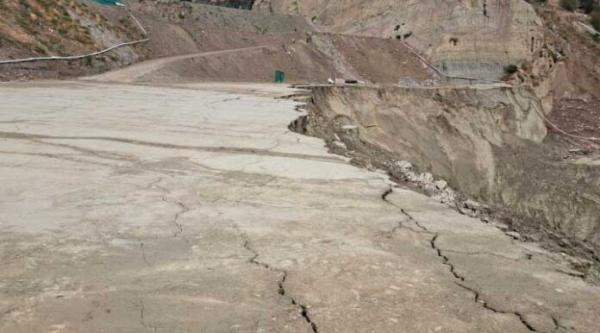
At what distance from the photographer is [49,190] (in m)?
6.14

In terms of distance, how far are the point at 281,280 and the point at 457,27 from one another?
1701 inches

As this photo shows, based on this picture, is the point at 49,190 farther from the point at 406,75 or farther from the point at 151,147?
the point at 406,75

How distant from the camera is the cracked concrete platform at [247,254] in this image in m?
3.54

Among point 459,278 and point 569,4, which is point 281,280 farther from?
point 569,4

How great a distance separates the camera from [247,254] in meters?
4.54

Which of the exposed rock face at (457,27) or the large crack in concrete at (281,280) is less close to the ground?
the exposed rock face at (457,27)

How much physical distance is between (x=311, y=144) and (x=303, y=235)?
5.01 meters

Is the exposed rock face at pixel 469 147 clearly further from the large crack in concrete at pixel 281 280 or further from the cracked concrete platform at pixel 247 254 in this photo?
the large crack in concrete at pixel 281 280

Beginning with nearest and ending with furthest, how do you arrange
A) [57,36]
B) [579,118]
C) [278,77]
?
[57,36] < [278,77] < [579,118]

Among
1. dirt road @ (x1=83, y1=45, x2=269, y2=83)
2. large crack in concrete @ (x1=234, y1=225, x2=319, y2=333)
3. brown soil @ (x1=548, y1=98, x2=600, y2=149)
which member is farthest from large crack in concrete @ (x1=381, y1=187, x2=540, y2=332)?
brown soil @ (x1=548, y1=98, x2=600, y2=149)

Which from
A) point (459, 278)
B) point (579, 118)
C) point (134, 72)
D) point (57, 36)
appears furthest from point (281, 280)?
point (579, 118)

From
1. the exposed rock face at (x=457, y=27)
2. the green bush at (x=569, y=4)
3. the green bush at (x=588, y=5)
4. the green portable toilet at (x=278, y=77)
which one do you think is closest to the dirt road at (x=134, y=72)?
the green portable toilet at (x=278, y=77)

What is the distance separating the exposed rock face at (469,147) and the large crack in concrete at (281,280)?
9358 mm

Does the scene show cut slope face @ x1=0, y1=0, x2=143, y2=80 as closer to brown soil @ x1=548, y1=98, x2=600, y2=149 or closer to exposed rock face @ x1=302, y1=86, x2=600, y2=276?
exposed rock face @ x1=302, y1=86, x2=600, y2=276
